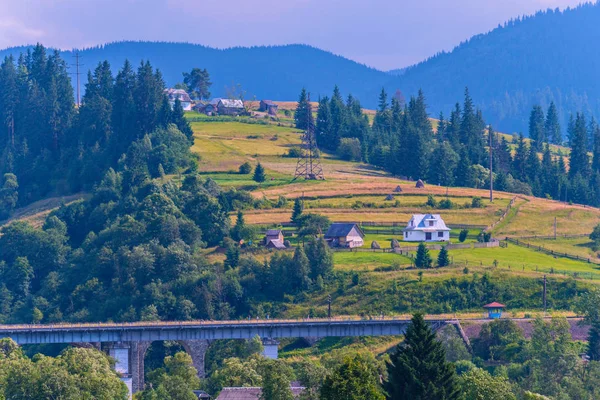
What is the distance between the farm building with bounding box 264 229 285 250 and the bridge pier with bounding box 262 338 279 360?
83.1 feet

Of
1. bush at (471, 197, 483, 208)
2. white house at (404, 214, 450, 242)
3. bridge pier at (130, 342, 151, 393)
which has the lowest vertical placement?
bridge pier at (130, 342, 151, 393)

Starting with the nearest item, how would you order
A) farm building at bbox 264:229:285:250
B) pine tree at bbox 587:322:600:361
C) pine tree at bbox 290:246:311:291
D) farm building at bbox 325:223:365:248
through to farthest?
pine tree at bbox 587:322:600:361, pine tree at bbox 290:246:311:291, farm building at bbox 264:229:285:250, farm building at bbox 325:223:365:248

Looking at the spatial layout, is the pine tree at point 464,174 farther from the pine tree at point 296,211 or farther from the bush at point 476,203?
the pine tree at point 296,211

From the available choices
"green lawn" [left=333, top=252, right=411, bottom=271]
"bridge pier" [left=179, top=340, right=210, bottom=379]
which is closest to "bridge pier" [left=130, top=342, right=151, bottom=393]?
"bridge pier" [left=179, top=340, right=210, bottom=379]

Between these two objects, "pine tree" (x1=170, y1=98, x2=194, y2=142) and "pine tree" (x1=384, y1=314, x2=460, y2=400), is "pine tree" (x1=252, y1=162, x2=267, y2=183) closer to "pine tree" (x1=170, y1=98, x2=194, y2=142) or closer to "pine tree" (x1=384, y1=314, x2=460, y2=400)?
"pine tree" (x1=170, y1=98, x2=194, y2=142)

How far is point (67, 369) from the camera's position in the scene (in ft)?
289

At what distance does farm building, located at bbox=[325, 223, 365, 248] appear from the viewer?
137250 mm

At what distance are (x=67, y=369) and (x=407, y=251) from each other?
5470 cm

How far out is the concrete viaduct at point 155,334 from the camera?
11138cm

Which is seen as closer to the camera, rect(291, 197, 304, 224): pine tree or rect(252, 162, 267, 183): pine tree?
rect(291, 197, 304, 224): pine tree

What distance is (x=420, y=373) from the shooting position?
64.2 metres

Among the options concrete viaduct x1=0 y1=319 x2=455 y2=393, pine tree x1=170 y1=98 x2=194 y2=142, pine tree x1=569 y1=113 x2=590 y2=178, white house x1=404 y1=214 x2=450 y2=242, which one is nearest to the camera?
concrete viaduct x1=0 y1=319 x2=455 y2=393

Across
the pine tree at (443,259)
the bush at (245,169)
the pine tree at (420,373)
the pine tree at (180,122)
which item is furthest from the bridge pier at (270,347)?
the pine tree at (180,122)

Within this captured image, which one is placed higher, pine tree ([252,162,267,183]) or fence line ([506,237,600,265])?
pine tree ([252,162,267,183])
